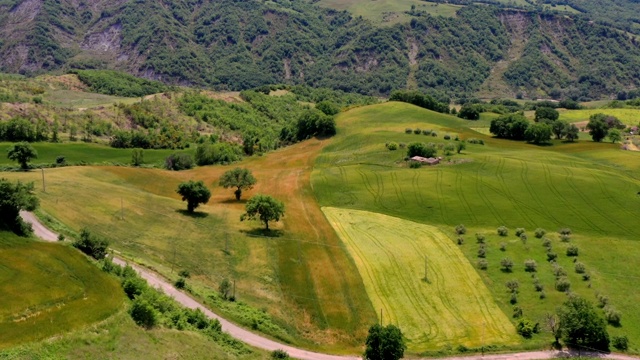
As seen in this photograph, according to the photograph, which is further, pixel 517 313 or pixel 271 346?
pixel 517 313

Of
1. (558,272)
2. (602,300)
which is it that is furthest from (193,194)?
(602,300)

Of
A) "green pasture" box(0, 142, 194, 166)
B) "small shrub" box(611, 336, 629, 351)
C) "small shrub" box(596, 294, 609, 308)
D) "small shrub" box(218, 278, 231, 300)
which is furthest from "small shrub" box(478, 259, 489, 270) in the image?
"green pasture" box(0, 142, 194, 166)

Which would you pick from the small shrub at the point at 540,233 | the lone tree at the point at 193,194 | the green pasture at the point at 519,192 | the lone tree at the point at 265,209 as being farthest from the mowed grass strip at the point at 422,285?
the lone tree at the point at 193,194

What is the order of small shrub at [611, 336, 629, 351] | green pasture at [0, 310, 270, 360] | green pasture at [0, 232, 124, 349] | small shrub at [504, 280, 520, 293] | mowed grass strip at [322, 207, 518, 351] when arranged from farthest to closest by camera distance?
small shrub at [504, 280, 520, 293], mowed grass strip at [322, 207, 518, 351], small shrub at [611, 336, 629, 351], green pasture at [0, 232, 124, 349], green pasture at [0, 310, 270, 360]

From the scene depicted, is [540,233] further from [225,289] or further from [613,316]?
[225,289]

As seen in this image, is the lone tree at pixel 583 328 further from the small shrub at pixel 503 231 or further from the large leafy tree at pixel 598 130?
the large leafy tree at pixel 598 130

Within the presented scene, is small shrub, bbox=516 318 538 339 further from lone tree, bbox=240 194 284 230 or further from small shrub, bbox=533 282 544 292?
lone tree, bbox=240 194 284 230
